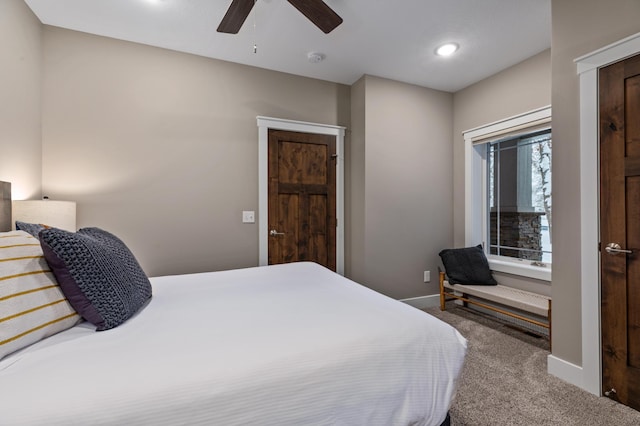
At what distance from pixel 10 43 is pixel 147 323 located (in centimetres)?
221

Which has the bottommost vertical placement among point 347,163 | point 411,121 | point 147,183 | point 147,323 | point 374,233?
point 147,323

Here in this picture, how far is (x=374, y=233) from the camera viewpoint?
10.9 feet

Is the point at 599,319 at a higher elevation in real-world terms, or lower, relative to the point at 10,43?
lower

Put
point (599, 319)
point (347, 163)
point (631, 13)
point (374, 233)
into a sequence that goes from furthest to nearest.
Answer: point (347, 163) < point (374, 233) < point (599, 319) < point (631, 13)

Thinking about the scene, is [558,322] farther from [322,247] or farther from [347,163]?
[347,163]

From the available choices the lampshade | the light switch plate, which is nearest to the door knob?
the light switch plate

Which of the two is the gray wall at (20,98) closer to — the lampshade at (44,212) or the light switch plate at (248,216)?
the lampshade at (44,212)

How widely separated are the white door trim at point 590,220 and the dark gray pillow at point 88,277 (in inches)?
103

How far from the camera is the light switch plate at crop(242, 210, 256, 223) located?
120 inches

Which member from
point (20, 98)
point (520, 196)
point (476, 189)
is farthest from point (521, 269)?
point (20, 98)

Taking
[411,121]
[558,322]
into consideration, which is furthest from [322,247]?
[558,322]

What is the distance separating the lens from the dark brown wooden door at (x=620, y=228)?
67.3 inches

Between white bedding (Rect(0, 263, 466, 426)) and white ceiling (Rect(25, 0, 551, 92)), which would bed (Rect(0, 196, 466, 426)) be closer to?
white bedding (Rect(0, 263, 466, 426))

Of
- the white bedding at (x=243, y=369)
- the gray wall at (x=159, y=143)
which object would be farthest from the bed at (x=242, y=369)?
the gray wall at (x=159, y=143)
